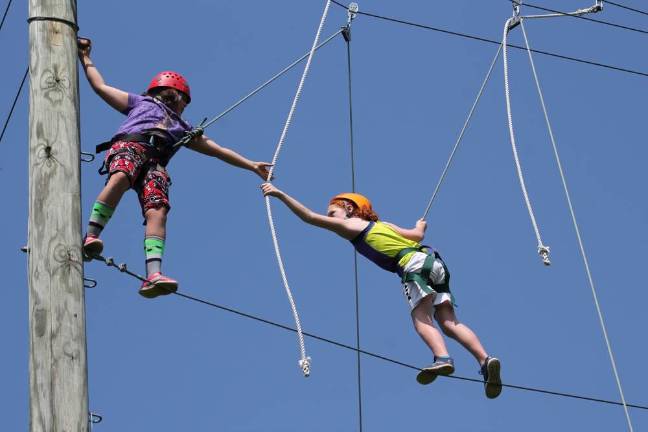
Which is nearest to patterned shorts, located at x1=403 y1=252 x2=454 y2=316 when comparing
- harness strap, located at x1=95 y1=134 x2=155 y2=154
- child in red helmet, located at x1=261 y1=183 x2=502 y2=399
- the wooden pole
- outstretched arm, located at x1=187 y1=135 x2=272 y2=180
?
child in red helmet, located at x1=261 y1=183 x2=502 y2=399

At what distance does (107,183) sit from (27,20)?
139 cm

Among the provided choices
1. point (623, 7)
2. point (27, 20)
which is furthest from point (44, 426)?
point (623, 7)

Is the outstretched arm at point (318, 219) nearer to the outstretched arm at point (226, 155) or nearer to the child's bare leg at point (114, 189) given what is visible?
the outstretched arm at point (226, 155)

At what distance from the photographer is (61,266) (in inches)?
249

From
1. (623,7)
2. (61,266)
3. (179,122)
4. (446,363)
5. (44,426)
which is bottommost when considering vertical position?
(44,426)

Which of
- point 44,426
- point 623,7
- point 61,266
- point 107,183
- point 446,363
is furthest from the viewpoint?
point 623,7

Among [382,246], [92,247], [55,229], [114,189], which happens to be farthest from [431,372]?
[55,229]

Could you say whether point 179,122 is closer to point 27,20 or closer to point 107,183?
point 107,183

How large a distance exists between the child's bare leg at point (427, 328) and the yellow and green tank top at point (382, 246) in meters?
0.30

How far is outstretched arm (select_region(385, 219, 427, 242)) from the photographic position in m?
9.43

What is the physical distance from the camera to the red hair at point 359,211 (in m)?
9.38

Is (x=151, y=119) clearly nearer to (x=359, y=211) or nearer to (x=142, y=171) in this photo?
(x=142, y=171)

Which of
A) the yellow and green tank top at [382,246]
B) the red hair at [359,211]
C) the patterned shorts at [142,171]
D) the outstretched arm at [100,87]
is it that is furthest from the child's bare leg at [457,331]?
the outstretched arm at [100,87]

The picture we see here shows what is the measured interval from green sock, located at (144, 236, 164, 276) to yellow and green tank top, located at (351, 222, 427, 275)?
1.69 metres
